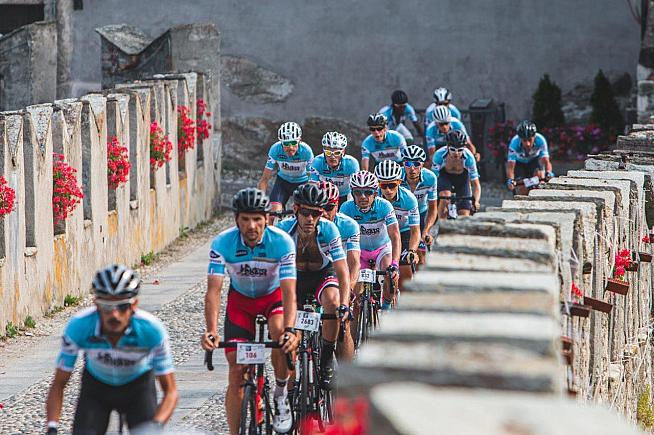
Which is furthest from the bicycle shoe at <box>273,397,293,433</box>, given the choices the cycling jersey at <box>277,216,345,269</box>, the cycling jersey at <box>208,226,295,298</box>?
the cycling jersey at <box>277,216,345,269</box>

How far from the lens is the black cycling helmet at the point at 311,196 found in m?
9.48

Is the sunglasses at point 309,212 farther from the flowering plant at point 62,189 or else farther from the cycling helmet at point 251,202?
the flowering plant at point 62,189

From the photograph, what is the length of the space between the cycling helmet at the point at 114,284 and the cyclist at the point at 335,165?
25.1ft

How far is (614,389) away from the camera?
329 inches

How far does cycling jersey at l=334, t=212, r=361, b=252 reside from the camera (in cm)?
1054

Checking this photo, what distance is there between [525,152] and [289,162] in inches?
156

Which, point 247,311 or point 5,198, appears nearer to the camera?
point 247,311

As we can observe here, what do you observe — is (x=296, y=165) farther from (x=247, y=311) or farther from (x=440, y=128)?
(x=247, y=311)

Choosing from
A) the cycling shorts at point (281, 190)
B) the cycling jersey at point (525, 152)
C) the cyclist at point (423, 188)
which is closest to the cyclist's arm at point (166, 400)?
the cyclist at point (423, 188)

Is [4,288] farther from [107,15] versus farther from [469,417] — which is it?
[107,15]

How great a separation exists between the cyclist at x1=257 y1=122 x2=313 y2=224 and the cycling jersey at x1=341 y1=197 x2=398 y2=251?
10.5ft

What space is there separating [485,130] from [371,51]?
286 cm

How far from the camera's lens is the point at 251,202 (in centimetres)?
848

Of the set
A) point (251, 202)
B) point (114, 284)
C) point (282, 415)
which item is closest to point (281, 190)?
point (282, 415)
